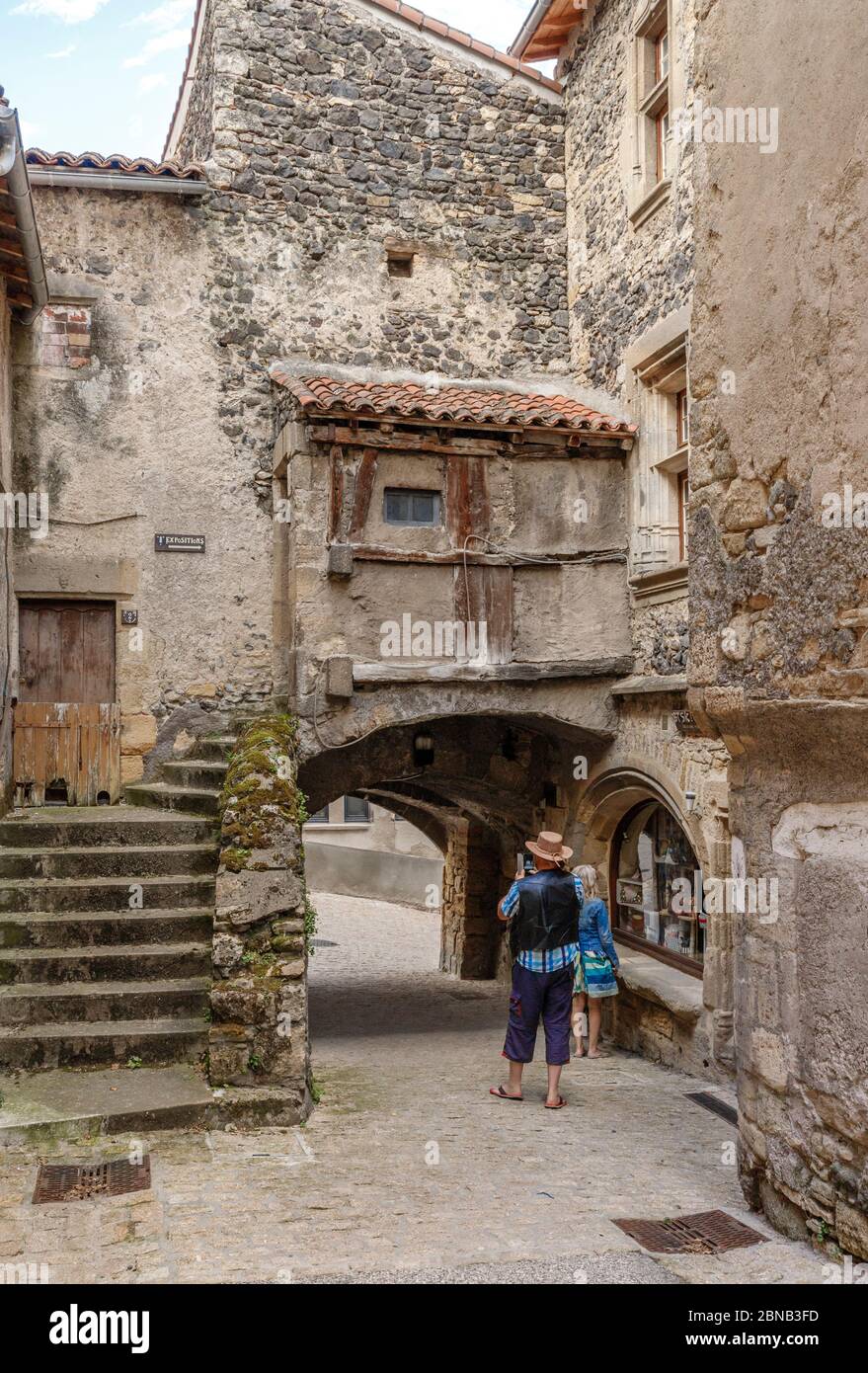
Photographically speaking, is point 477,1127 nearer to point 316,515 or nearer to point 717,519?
point 717,519

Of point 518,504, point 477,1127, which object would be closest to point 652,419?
point 518,504

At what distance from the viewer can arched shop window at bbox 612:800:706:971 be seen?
9.52m

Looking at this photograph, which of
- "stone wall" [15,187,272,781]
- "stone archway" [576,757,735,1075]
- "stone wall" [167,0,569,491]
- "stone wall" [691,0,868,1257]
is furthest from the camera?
"stone wall" [167,0,569,491]

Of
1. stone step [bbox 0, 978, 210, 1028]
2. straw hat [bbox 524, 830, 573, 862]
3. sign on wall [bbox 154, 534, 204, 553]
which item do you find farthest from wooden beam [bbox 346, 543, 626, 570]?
stone step [bbox 0, 978, 210, 1028]

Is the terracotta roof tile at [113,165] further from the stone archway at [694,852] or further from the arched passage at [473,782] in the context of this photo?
the stone archway at [694,852]

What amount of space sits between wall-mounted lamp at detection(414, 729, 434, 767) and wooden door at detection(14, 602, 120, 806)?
3007 millimetres

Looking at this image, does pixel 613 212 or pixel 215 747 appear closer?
pixel 215 747

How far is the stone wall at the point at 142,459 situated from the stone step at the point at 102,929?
3.27 meters

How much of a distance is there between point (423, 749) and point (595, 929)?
11.4 ft

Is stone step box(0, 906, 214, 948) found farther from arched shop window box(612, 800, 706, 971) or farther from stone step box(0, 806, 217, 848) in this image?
arched shop window box(612, 800, 706, 971)

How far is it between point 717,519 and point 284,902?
3.38 meters

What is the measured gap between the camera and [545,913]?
6824 millimetres

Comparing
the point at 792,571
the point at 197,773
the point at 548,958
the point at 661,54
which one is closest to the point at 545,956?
the point at 548,958

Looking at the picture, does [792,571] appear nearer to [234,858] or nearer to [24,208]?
[234,858]
